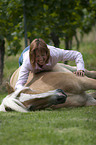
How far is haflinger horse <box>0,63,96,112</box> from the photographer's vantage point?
3.56 m

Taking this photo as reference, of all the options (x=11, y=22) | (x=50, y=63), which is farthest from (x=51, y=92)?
(x=11, y=22)

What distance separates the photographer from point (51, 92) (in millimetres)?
3557

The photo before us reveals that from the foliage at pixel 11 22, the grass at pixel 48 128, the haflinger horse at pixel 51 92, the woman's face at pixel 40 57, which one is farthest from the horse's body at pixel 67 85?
the foliage at pixel 11 22

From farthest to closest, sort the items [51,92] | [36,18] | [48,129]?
[36,18]
[51,92]
[48,129]

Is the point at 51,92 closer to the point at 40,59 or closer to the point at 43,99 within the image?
the point at 43,99

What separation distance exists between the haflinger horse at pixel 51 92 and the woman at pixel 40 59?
10 cm

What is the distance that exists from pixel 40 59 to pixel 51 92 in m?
0.68

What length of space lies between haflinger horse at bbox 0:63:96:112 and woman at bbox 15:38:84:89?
0.10 metres

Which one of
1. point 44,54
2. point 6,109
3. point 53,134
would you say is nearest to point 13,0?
point 44,54

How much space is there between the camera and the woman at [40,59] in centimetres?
404

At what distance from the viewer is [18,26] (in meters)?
7.70

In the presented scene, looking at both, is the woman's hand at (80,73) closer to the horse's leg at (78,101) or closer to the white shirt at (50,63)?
the white shirt at (50,63)

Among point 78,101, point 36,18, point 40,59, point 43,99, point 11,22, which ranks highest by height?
point 36,18

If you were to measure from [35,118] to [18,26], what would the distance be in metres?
5.03
